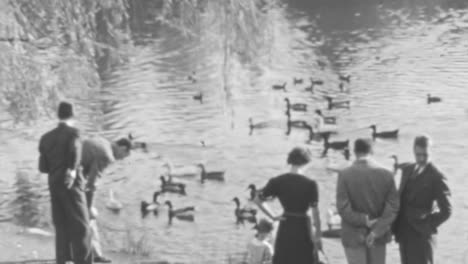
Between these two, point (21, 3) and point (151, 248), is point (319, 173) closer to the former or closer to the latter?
point (151, 248)

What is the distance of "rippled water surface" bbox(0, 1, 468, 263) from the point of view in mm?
22984

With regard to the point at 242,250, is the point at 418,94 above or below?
above

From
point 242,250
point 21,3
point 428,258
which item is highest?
point 21,3

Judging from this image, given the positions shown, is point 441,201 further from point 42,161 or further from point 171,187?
point 171,187

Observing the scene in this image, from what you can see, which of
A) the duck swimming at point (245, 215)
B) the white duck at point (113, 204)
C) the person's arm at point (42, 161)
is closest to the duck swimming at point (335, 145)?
the duck swimming at point (245, 215)

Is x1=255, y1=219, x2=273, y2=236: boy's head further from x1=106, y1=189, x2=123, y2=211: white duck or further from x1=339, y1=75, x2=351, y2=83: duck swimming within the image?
x1=339, y1=75, x2=351, y2=83: duck swimming

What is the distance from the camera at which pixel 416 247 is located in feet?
28.5

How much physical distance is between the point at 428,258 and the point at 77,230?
3.21 metres

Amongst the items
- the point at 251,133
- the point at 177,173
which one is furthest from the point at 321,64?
the point at 177,173

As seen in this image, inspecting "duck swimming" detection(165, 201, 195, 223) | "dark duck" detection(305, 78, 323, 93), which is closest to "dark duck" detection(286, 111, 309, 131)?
"dark duck" detection(305, 78, 323, 93)

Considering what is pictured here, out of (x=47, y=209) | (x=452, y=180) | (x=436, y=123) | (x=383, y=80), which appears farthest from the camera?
(x=383, y=80)

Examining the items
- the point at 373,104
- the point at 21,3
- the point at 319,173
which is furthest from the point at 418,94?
the point at 21,3

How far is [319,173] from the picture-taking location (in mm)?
27578

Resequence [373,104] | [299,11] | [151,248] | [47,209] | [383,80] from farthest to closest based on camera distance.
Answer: [299,11] → [383,80] → [373,104] → [47,209] → [151,248]
